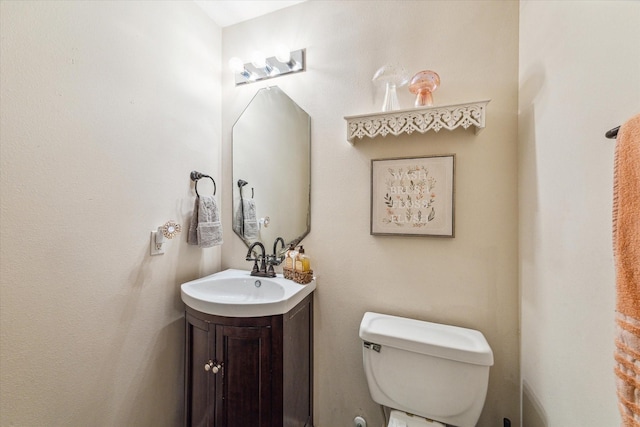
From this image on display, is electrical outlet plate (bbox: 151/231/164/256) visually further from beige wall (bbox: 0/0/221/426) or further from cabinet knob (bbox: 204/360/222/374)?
cabinet knob (bbox: 204/360/222/374)

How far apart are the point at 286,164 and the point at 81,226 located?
96 cm

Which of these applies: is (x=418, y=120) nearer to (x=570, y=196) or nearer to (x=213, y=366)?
(x=570, y=196)

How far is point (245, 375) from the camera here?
3.43 feet

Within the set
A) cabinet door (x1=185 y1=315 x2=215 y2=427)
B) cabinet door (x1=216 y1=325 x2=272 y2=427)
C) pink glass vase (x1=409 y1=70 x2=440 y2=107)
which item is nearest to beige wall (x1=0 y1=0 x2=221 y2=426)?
cabinet door (x1=185 y1=315 x2=215 y2=427)

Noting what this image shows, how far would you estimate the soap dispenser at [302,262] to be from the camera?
4.21 ft

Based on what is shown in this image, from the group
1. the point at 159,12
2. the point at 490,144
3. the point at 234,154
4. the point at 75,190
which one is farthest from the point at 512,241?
the point at 159,12

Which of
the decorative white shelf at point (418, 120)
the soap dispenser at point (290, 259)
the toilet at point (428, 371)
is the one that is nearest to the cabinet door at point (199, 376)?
the soap dispenser at point (290, 259)

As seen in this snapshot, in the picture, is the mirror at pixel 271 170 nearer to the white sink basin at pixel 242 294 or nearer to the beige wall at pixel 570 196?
the white sink basin at pixel 242 294

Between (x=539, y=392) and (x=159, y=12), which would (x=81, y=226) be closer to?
(x=159, y=12)

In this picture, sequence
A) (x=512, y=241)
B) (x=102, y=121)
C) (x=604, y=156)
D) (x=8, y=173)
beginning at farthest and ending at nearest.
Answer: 1. (x=512, y=241)
2. (x=102, y=121)
3. (x=8, y=173)
4. (x=604, y=156)

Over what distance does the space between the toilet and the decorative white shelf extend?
900 mm

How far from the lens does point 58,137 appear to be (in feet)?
2.81

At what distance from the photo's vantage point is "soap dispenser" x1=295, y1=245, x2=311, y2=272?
128cm

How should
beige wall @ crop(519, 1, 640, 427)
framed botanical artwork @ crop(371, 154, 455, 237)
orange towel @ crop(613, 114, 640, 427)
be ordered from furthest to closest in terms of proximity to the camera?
framed botanical artwork @ crop(371, 154, 455, 237) < beige wall @ crop(519, 1, 640, 427) < orange towel @ crop(613, 114, 640, 427)
